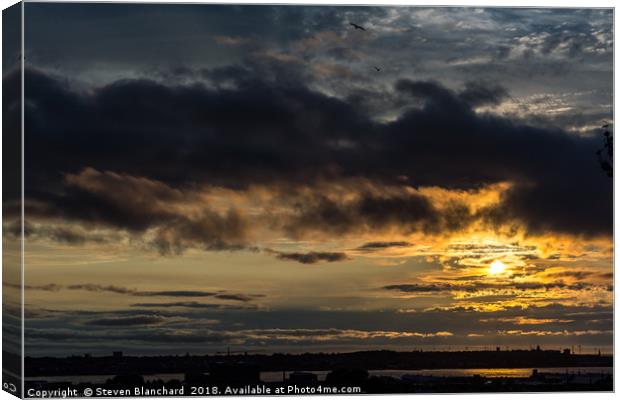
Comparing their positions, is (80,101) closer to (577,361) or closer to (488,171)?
(488,171)

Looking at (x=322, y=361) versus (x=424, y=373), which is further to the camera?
(x=424, y=373)

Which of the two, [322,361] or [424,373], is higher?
[322,361]

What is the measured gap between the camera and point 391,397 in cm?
3688

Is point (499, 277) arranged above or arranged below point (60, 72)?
below

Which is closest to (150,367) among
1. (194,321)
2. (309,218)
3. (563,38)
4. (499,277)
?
(194,321)

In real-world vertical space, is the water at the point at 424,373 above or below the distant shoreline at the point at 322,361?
below

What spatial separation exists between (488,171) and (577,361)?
4.51 metres

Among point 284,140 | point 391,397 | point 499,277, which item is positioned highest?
point 284,140

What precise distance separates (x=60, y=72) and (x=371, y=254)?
752 cm

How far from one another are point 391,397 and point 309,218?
419cm

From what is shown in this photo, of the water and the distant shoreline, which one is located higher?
the distant shoreline

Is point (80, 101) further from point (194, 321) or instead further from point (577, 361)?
point (577, 361)

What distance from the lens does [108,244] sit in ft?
118

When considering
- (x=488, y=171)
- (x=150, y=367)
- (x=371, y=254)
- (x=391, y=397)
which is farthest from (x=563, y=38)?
(x=150, y=367)
